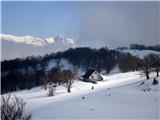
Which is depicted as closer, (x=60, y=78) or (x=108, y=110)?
(x=108, y=110)

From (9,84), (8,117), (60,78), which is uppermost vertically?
(8,117)

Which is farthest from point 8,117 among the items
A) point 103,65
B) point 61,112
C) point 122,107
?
point 103,65

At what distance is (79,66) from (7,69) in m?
40.9

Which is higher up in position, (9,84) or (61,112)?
(61,112)

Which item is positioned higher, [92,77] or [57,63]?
[92,77]

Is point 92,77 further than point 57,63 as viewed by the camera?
No

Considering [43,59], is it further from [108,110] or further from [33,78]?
[108,110]

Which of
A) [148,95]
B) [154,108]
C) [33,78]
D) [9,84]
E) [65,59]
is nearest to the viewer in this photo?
[154,108]

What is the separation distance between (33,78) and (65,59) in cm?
6431

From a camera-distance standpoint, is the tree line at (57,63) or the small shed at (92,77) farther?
the tree line at (57,63)

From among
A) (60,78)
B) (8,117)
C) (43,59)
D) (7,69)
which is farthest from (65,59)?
(8,117)

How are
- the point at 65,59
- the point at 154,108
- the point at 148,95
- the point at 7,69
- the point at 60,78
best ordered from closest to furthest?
the point at 154,108, the point at 148,95, the point at 60,78, the point at 7,69, the point at 65,59

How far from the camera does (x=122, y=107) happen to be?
3138 cm

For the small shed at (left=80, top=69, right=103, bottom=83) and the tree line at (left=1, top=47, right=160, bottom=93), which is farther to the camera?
the tree line at (left=1, top=47, right=160, bottom=93)
